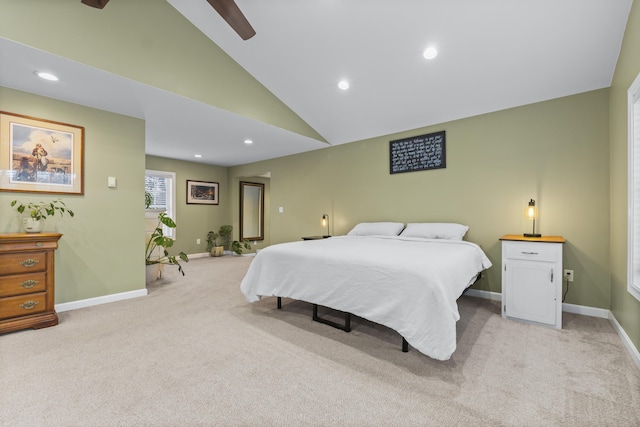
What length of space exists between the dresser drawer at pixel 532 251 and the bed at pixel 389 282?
28cm

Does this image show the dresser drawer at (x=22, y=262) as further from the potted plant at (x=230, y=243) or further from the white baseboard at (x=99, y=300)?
the potted plant at (x=230, y=243)

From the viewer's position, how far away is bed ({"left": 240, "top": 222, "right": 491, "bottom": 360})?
5.87 feet

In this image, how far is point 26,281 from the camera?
97.0 inches

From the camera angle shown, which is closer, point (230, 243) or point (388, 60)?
point (388, 60)

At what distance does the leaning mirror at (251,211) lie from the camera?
7238 mm

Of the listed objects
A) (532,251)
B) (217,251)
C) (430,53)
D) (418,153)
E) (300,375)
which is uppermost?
(430,53)

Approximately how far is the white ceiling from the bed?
180 centimetres

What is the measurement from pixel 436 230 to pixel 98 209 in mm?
3965

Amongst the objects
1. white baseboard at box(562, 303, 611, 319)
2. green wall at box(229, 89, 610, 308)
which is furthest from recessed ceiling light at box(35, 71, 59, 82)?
white baseboard at box(562, 303, 611, 319)

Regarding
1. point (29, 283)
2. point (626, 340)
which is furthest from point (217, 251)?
point (626, 340)

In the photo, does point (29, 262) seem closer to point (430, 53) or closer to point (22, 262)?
point (22, 262)

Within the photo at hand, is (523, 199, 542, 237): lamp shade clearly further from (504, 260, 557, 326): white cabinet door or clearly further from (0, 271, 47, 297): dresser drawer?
(0, 271, 47, 297): dresser drawer

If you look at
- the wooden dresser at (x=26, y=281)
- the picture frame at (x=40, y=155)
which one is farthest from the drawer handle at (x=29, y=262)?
the picture frame at (x=40, y=155)

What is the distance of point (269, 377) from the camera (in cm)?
176
